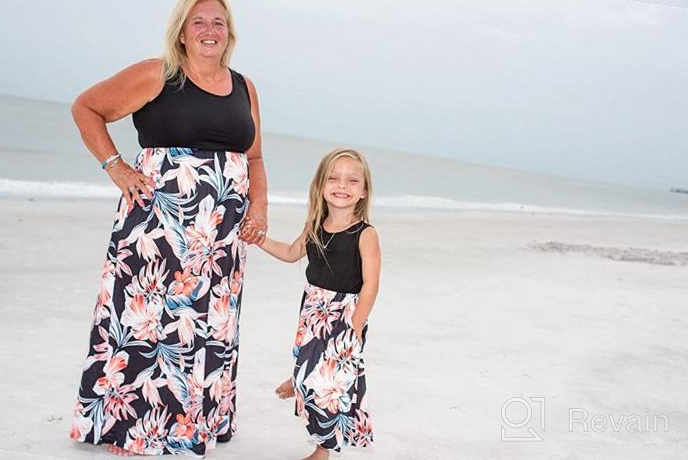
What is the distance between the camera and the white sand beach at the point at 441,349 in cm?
334

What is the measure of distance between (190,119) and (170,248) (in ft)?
1.52

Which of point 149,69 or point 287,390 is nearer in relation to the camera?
point 149,69

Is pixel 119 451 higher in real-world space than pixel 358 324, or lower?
lower

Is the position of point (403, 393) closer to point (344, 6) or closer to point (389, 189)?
point (389, 189)

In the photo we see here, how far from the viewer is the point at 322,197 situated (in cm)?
297

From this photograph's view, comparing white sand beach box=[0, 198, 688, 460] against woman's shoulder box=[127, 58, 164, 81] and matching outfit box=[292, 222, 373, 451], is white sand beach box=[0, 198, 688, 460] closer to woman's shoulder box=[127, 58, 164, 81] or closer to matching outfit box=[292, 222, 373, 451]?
matching outfit box=[292, 222, 373, 451]

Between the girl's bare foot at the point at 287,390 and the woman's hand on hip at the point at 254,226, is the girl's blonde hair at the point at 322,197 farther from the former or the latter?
the girl's bare foot at the point at 287,390

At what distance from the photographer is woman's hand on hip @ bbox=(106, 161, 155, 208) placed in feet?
9.50

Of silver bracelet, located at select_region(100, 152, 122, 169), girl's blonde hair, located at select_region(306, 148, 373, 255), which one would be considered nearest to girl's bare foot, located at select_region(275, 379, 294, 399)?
girl's blonde hair, located at select_region(306, 148, 373, 255)

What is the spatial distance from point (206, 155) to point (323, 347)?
31.8 inches

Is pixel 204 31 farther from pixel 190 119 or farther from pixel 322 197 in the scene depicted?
pixel 322 197

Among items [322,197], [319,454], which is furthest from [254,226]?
[319,454]

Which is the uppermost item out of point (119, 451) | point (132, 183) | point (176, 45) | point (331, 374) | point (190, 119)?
point (176, 45)

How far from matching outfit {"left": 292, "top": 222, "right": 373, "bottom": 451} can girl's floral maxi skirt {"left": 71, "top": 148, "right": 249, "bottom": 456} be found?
332 mm
